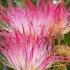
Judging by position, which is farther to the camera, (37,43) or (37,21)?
(37,21)

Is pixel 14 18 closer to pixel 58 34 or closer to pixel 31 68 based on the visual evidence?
pixel 58 34

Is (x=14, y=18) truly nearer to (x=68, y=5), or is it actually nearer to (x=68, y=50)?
(x=68, y=50)

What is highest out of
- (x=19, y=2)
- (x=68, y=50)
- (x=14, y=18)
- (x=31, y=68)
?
(x=19, y=2)

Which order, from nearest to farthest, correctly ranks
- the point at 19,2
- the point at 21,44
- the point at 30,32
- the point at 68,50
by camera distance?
1. the point at 21,44
2. the point at 30,32
3. the point at 68,50
4. the point at 19,2

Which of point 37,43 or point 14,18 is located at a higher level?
point 14,18

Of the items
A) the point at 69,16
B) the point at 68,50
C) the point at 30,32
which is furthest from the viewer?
the point at 69,16

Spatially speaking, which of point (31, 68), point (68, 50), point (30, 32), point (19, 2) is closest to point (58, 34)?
point (68, 50)
